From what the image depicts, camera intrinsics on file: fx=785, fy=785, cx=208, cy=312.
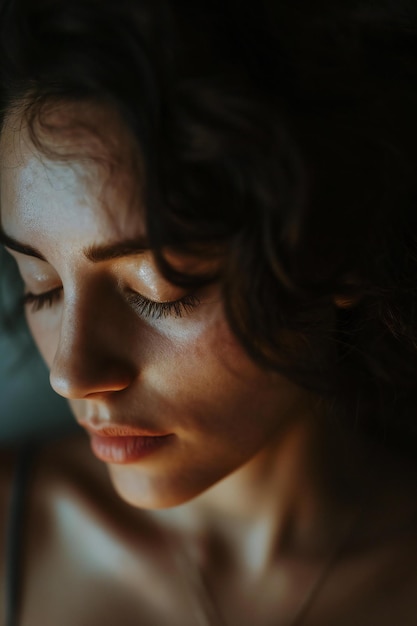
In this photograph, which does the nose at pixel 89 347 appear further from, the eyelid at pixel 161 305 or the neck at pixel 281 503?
the neck at pixel 281 503

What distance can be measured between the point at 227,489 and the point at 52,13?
0.63 meters

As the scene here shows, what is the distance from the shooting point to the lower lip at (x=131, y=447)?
2.77 feet

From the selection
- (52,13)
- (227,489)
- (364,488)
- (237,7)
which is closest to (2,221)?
(52,13)

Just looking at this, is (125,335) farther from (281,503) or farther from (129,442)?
(281,503)

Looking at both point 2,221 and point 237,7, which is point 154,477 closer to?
point 2,221

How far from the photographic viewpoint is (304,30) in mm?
708

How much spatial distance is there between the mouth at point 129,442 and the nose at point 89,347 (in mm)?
82

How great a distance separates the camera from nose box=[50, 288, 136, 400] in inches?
29.5

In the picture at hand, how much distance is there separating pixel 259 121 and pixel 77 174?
6.7 inches

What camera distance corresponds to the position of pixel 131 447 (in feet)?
2.79

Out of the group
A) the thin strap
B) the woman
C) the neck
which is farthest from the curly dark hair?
the thin strap

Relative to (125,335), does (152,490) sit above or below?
below

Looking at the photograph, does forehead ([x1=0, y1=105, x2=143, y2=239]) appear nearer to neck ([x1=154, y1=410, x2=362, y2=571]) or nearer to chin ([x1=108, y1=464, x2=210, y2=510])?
chin ([x1=108, y1=464, x2=210, y2=510])

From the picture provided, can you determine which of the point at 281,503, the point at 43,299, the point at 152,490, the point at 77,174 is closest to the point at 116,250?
the point at 77,174
